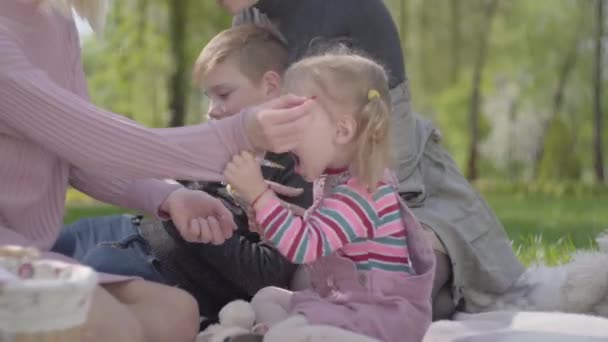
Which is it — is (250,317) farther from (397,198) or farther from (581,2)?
(581,2)

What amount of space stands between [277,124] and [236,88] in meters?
0.96

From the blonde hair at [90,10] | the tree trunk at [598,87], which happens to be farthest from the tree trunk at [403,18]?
the blonde hair at [90,10]

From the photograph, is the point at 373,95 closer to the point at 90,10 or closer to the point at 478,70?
the point at 90,10

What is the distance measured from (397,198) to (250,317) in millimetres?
506

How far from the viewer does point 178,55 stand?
1448 centimetres

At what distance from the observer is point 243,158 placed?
7.23ft

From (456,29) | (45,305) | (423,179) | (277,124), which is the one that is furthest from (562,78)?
(45,305)

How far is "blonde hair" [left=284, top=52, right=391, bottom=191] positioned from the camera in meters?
2.31

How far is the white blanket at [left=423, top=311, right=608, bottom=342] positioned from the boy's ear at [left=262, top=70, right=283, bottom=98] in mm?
876

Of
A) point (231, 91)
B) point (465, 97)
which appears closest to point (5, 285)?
point (231, 91)

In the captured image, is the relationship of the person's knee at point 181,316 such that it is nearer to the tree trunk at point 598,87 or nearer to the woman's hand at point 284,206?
the woman's hand at point 284,206

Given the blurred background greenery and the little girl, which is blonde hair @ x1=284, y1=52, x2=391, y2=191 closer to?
the little girl

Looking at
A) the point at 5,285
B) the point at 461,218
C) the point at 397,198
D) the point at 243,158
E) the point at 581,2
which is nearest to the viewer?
the point at 5,285

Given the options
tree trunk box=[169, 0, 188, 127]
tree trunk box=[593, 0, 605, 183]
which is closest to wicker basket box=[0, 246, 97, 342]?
tree trunk box=[169, 0, 188, 127]
